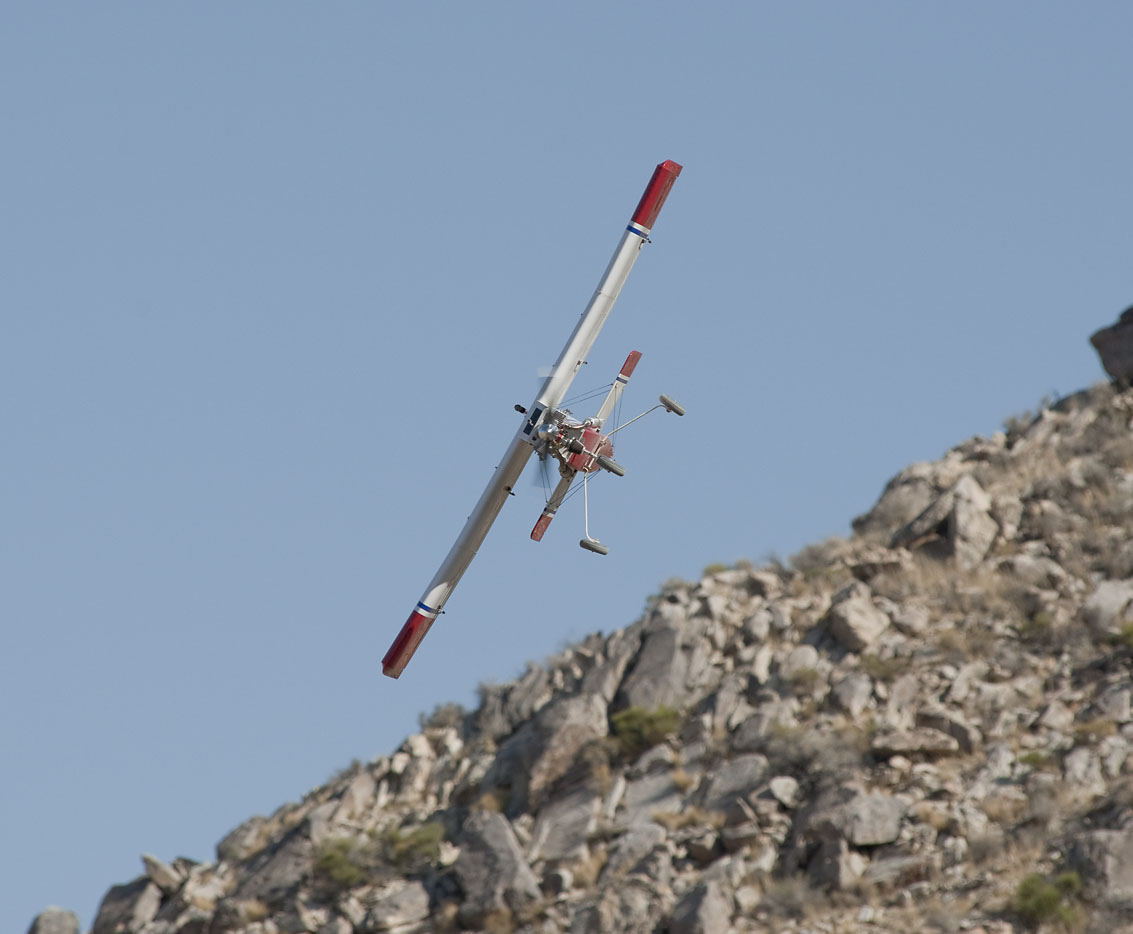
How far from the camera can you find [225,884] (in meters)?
56.5

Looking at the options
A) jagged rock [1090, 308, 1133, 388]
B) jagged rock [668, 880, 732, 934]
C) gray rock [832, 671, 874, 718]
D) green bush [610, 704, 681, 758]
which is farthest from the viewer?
jagged rock [1090, 308, 1133, 388]

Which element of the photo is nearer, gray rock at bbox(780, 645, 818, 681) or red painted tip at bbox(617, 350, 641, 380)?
red painted tip at bbox(617, 350, 641, 380)

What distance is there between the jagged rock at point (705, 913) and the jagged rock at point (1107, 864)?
827 centimetres

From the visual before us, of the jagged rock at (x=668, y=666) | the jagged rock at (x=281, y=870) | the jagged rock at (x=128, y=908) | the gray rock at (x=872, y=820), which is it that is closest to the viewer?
the gray rock at (x=872, y=820)

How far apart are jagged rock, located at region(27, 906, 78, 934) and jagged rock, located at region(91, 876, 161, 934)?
0.75 meters

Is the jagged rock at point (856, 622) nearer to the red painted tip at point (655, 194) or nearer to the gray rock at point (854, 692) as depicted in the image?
the gray rock at point (854, 692)

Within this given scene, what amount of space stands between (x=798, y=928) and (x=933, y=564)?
16.3 m

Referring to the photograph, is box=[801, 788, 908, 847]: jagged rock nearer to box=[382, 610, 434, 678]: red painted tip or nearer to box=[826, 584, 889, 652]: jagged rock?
box=[826, 584, 889, 652]: jagged rock

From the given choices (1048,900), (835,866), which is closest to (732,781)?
(835,866)

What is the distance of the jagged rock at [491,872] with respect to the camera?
48.8 metres

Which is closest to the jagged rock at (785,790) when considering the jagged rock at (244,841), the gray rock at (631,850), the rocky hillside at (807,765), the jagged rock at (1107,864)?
the rocky hillside at (807,765)

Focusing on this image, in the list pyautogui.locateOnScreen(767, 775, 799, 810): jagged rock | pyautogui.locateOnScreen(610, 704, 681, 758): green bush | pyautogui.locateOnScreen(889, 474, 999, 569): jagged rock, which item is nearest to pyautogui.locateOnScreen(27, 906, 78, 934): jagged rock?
pyautogui.locateOnScreen(610, 704, 681, 758): green bush

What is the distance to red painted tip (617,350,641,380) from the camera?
3741 centimetres

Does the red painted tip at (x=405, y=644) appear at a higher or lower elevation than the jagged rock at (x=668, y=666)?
lower
